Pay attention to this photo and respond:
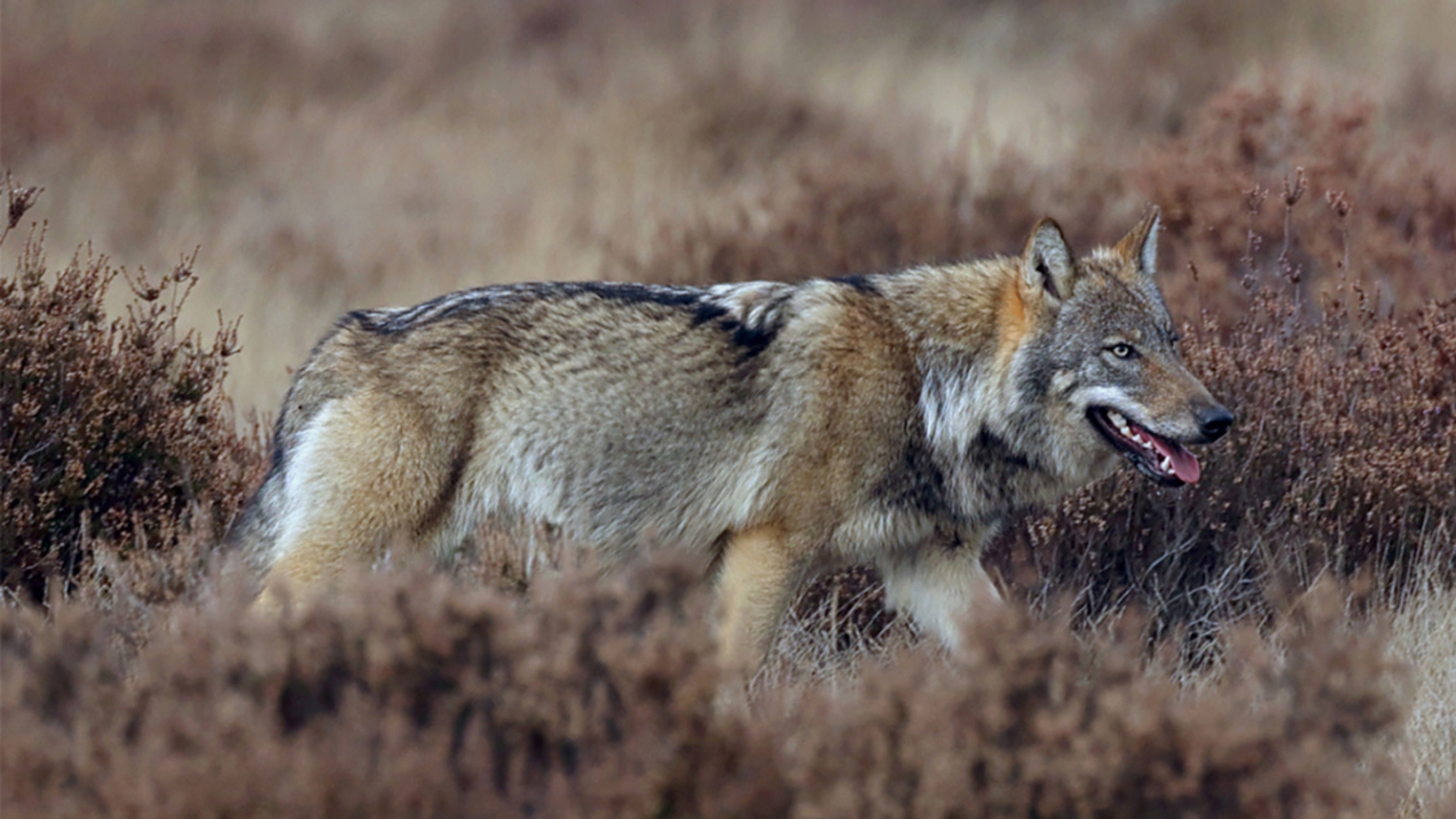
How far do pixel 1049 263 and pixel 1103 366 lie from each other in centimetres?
32

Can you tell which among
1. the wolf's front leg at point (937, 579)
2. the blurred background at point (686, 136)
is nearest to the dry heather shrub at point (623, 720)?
the wolf's front leg at point (937, 579)

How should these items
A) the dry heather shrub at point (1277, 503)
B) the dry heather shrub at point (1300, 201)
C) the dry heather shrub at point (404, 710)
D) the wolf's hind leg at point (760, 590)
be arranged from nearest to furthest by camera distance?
the dry heather shrub at point (404, 710)
the wolf's hind leg at point (760, 590)
the dry heather shrub at point (1277, 503)
the dry heather shrub at point (1300, 201)

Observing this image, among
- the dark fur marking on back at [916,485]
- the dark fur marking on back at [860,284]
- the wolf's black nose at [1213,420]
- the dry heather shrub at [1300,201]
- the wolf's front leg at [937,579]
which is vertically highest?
the dry heather shrub at [1300,201]

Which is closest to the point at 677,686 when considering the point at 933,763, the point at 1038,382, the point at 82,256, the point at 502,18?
the point at 933,763

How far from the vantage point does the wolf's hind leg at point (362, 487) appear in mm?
4047

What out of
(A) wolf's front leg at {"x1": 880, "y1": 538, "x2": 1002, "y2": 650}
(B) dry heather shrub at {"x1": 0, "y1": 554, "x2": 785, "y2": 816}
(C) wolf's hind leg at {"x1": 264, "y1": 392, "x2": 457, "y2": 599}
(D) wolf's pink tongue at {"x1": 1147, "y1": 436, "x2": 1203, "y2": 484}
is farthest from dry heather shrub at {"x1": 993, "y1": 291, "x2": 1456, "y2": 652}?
(B) dry heather shrub at {"x1": 0, "y1": 554, "x2": 785, "y2": 816}

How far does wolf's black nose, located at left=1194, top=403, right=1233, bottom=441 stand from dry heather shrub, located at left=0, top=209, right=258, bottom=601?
2.73 meters

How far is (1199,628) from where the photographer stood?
4.94 metres

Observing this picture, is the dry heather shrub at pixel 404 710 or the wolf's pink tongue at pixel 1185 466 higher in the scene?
the wolf's pink tongue at pixel 1185 466

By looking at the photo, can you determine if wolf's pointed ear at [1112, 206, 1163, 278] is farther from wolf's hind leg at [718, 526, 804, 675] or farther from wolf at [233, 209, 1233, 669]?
wolf's hind leg at [718, 526, 804, 675]

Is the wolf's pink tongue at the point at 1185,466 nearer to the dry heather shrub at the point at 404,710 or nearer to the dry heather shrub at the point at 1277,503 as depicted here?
the dry heather shrub at the point at 1277,503

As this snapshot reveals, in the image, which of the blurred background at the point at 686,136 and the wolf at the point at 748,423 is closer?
the wolf at the point at 748,423

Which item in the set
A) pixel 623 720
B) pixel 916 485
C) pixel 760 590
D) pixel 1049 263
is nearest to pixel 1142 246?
pixel 1049 263

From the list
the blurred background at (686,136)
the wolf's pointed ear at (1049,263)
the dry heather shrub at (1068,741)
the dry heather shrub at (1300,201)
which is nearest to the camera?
the dry heather shrub at (1068,741)
